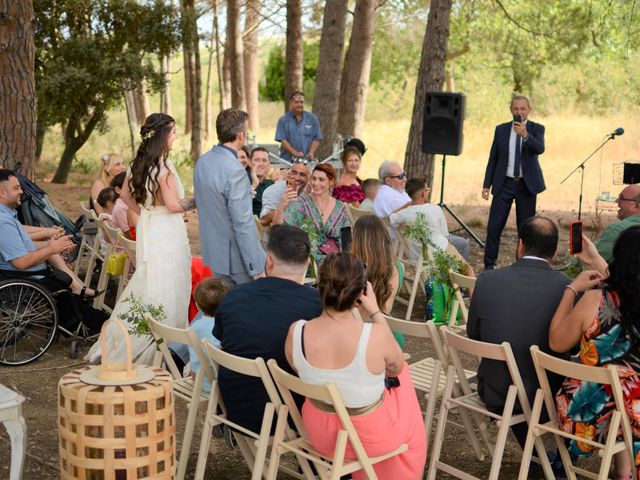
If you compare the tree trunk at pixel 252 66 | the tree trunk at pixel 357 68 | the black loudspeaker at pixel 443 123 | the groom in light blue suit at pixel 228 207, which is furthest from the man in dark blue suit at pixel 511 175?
the tree trunk at pixel 252 66

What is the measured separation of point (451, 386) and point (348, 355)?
1.02 metres

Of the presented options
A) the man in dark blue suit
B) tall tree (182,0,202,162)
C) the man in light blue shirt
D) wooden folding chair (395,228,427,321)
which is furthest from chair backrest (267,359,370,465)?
tall tree (182,0,202,162)

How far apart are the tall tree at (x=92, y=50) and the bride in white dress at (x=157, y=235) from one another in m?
10.4

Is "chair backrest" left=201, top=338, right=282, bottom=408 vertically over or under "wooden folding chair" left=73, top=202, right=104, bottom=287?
over

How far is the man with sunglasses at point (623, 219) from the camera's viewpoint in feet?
17.5

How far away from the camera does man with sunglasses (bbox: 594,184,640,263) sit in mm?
5332

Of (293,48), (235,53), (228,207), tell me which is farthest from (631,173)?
(235,53)

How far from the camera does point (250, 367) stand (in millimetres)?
3533

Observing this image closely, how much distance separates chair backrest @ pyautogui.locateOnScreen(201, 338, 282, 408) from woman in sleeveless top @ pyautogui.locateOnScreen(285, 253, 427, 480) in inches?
4.5

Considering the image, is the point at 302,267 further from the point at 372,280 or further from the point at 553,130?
the point at 553,130

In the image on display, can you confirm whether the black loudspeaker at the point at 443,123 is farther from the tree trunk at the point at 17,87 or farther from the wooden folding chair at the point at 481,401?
the wooden folding chair at the point at 481,401

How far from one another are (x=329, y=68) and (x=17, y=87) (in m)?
6.33

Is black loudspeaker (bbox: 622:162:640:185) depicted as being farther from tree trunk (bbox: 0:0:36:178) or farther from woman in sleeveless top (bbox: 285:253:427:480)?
woman in sleeveless top (bbox: 285:253:427:480)

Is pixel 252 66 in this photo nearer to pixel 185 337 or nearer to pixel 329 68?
pixel 329 68
